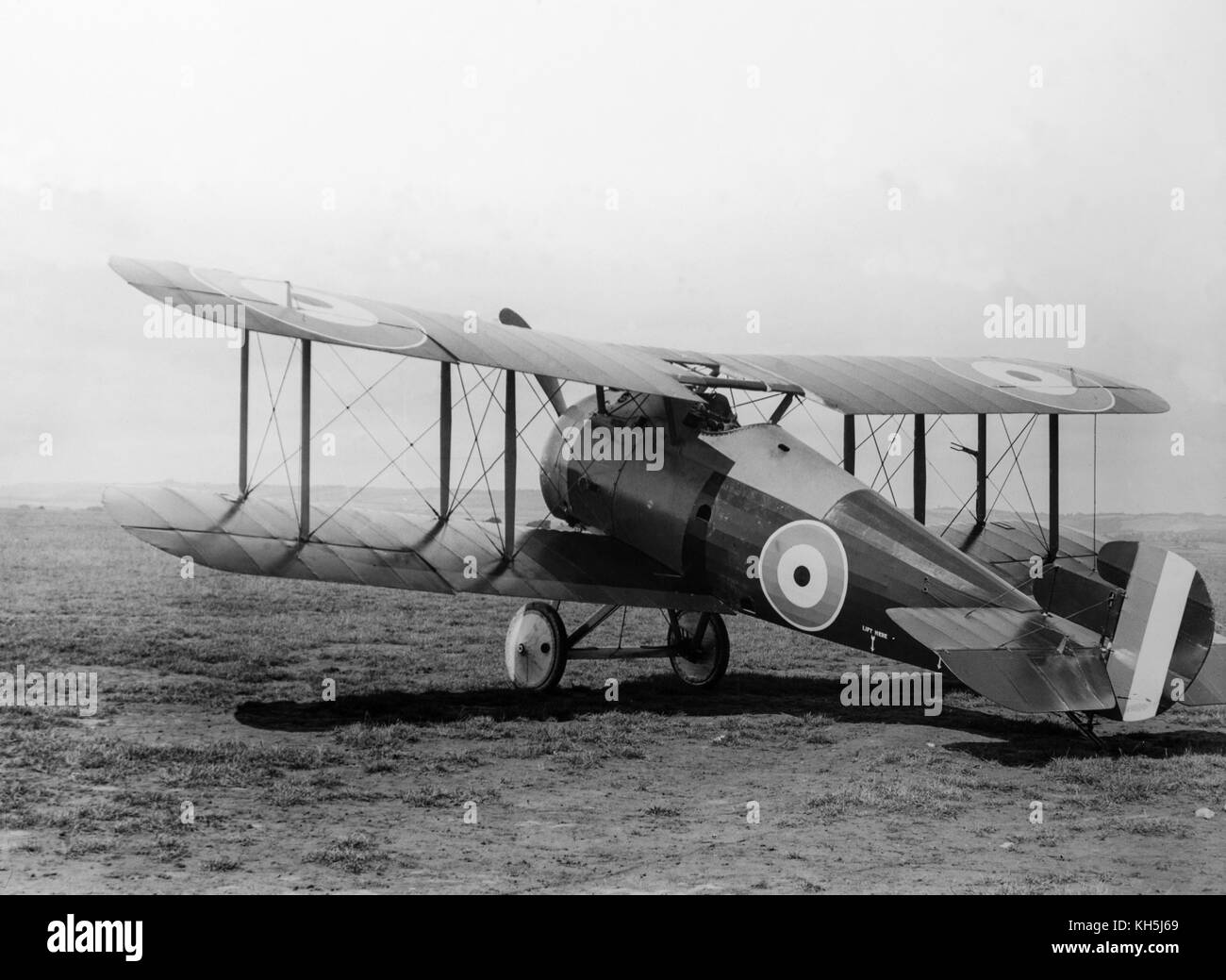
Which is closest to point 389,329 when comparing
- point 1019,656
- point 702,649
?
point 702,649

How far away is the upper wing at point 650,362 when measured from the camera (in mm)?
9922

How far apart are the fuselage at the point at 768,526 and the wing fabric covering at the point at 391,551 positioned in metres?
0.36

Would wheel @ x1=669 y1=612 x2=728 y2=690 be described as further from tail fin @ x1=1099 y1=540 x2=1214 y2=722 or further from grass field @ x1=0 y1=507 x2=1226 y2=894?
tail fin @ x1=1099 y1=540 x2=1214 y2=722

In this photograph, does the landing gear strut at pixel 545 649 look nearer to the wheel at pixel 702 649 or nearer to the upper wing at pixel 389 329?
the wheel at pixel 702 649

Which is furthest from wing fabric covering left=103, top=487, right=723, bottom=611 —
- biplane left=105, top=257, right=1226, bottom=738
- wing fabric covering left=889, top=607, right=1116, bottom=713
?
wing fabric covering left=889, top=607, right=1116, bottom=713

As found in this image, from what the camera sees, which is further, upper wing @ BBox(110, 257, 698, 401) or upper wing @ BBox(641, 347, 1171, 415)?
upper wing @ BBox(641, 347, 1171, 415)

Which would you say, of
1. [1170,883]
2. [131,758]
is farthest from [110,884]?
[1170,883]

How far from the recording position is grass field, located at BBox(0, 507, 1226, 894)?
20.6ft

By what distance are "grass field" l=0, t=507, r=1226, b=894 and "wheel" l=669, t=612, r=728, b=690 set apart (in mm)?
337

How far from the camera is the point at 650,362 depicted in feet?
39.3

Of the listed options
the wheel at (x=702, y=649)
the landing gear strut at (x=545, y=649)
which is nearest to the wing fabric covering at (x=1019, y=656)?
the landing gear strut at (x=545, y=649)

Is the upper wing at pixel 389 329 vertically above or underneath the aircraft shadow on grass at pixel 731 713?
above

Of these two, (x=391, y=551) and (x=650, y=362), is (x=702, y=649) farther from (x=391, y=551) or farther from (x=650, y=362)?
(x=391, y=551)

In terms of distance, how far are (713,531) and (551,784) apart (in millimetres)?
3411
